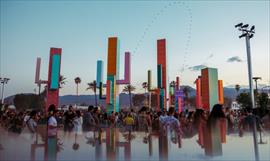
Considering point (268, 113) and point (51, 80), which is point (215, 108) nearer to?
point (268, 113)

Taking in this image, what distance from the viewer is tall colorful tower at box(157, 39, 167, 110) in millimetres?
21859

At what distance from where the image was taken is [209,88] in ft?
68.2

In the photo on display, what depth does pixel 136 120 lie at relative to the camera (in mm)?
12820

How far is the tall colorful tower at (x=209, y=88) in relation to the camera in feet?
68.2

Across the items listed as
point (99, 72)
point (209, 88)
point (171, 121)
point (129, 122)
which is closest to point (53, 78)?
point (99, 72)

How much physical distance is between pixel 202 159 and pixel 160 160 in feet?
2.60

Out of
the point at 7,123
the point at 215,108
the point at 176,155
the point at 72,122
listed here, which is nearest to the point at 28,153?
the point at 176,155

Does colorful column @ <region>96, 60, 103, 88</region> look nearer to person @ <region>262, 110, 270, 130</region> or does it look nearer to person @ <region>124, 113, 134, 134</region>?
person @ <region>124, 113, 134, 134</region>

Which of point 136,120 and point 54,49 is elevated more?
point 54,49

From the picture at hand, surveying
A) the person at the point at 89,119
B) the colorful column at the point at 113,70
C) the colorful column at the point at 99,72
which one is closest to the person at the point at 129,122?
the person at the point at 89,119

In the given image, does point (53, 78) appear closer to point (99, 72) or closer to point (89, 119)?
point (99, 72)

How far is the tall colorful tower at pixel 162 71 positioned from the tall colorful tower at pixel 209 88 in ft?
11.0

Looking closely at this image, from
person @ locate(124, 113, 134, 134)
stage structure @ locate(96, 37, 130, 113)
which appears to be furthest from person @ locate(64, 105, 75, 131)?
stage structure @ locate(96, 37, 130, 113)

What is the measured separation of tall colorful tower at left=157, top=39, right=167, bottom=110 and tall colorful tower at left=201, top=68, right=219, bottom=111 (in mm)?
3347
